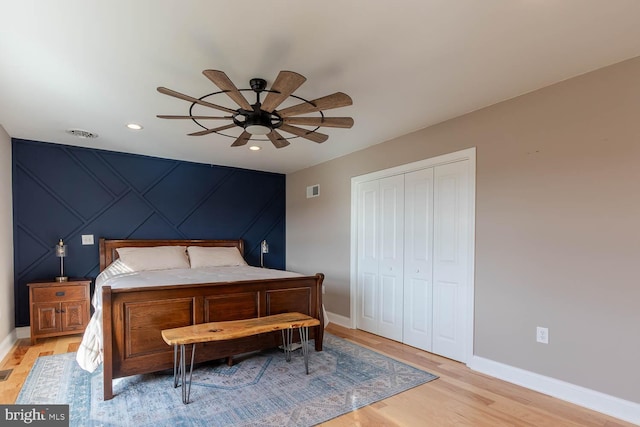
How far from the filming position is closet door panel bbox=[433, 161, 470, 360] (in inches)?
123

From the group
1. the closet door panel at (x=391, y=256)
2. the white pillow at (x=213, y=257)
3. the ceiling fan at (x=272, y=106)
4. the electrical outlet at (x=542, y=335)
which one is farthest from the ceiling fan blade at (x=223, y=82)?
the white pillow at (x=213, y=257)

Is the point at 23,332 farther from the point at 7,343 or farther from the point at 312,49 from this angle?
the point at 312,49

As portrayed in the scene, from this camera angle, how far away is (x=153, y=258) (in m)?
4.24

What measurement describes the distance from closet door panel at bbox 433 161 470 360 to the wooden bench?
131cm

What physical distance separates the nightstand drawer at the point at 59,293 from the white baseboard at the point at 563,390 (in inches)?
163

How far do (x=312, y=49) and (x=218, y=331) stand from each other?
2.08 m

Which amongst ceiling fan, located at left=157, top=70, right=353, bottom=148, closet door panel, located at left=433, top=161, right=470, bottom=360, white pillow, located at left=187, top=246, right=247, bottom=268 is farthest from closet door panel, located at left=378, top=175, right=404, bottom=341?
white pillow, located at left=187, top=246, right=247, bottom=268

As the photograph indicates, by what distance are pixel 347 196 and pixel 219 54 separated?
273cm

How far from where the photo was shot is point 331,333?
410 centimetres

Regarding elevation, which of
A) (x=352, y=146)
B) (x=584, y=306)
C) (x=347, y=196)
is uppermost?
(x=352, y=146)

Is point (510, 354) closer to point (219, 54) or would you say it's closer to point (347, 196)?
point (347, 196)

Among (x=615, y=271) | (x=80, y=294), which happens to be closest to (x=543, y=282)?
(x=615, y=271)

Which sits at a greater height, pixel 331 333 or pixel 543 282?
pixel 543 282

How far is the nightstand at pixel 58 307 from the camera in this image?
364 centimetres
